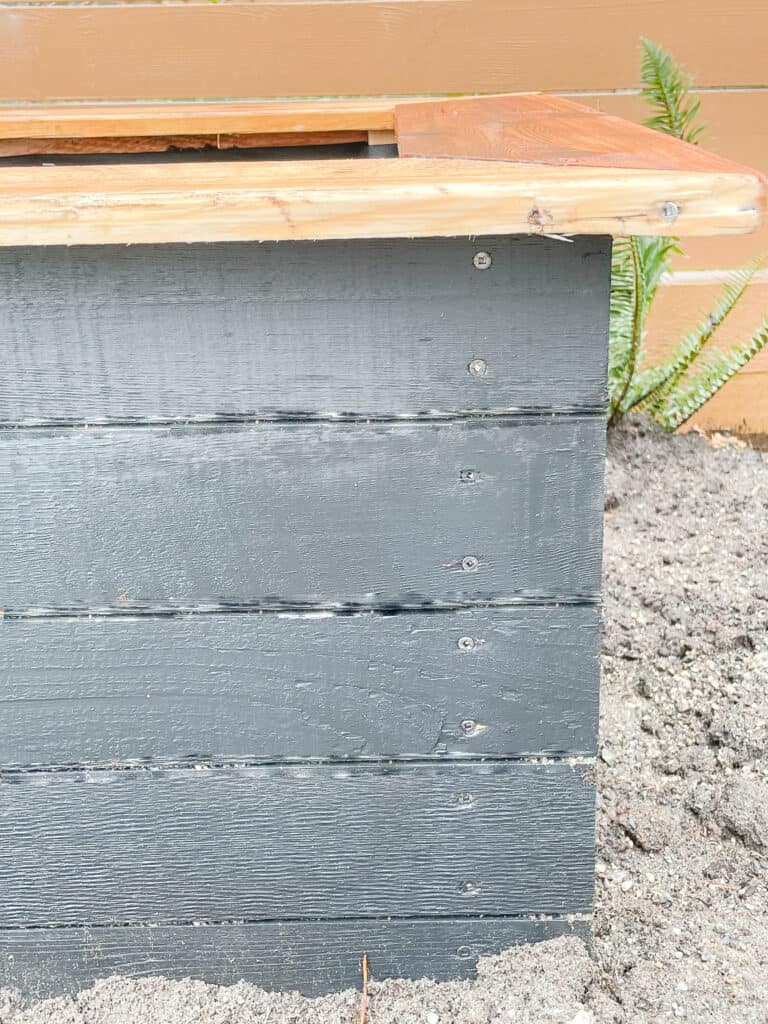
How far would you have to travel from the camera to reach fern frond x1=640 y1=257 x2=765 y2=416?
2807 millimetres

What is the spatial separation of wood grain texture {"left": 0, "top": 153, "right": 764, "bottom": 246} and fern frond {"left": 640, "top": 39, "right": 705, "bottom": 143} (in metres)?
1.84

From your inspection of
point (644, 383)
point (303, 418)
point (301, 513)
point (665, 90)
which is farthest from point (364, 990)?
point (665, 90)

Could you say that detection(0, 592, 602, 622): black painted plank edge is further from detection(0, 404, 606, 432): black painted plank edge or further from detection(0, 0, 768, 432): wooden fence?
detection(0, 0, 768, 432): wooden fence

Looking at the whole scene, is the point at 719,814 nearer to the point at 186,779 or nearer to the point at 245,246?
the point at 186,779

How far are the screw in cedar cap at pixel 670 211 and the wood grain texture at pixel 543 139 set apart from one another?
0.16 feet

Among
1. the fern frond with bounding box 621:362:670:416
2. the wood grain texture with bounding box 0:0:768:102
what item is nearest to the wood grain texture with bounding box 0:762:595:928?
the fern frond with bounding box 621:362:670:416

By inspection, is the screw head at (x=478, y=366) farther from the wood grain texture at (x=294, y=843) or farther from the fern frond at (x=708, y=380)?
the fern frond at (x=708, y=380)

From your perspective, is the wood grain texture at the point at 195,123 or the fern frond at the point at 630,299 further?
the fern frond at the point at 630,299

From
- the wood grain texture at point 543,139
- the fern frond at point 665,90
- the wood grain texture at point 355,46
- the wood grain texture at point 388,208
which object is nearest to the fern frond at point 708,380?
the fern frond at point 665,90

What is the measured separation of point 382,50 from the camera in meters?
2.85

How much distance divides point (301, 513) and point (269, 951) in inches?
25.3

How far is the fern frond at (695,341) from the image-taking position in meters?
2.81

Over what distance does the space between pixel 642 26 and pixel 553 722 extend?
243cm

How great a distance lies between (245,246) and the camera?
1.02 m
